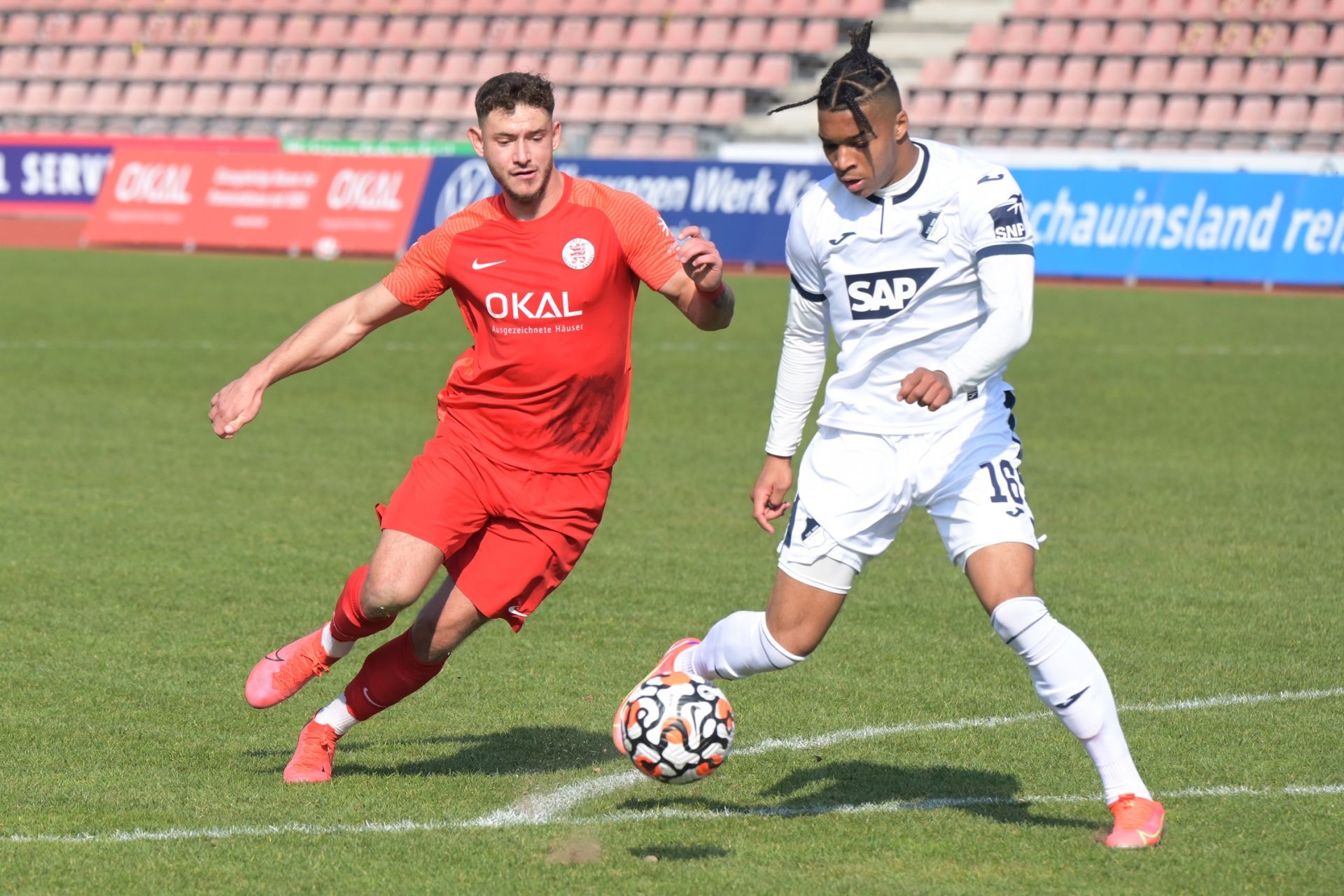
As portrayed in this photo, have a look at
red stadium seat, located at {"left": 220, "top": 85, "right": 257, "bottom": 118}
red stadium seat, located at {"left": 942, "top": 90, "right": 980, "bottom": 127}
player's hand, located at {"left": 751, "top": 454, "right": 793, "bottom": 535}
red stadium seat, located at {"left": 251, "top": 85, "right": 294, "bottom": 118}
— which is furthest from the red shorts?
red stadium seat, located at {"left": 220, "top": 85, "right": 257, "bottom": 118}

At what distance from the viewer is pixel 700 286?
5.01m

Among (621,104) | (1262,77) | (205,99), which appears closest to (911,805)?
(1262,77)

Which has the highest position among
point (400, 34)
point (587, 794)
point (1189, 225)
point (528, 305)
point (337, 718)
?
point (400, 34)

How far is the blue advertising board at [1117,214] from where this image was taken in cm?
2330

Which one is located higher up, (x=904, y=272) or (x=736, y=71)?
(x=736, y=71)

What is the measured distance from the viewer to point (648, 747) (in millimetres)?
4684

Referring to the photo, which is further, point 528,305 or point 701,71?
point 701,71

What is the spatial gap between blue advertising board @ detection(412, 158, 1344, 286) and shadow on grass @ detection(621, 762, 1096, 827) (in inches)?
687

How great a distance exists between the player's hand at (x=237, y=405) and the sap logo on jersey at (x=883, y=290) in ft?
5.54

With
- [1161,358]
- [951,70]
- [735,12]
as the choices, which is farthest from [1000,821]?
[735,12]

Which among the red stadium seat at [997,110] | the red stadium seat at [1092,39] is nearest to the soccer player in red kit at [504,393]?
the red stadium seat at [997,110]

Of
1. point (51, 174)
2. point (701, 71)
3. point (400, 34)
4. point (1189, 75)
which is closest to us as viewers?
point (1189, 75)

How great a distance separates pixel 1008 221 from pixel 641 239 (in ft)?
3.77

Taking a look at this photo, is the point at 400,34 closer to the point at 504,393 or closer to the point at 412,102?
the point at 412,102
